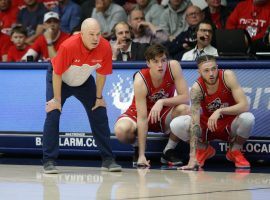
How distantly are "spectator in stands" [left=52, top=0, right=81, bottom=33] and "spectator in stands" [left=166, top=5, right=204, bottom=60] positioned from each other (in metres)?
2.53

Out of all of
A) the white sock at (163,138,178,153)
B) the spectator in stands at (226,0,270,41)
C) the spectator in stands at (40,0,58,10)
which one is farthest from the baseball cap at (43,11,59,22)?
the white sock at (163,138,178,153)

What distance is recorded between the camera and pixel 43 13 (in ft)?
51.7

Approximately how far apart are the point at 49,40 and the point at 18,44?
2.47 feet

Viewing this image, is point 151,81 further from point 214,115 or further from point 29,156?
point 29,156

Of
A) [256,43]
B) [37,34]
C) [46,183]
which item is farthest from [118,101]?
[37,34]

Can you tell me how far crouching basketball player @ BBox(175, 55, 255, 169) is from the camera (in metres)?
10.3

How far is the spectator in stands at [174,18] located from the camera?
13.8 meters

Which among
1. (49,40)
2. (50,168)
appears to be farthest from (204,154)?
(49,40)

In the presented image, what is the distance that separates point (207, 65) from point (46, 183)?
8.72 feet

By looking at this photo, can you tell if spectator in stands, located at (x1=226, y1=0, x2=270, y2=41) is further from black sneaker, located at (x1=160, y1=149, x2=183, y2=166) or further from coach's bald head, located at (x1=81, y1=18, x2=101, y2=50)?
coach's bald head, located at (x1=81, y1=18, x2=101, y2=50)

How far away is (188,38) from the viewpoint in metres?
12.8

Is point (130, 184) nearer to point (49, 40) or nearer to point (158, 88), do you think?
point (158, 88)

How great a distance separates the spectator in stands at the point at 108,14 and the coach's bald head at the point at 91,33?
4.70 m

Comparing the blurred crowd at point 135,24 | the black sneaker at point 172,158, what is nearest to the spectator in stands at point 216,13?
the blurred crowd at point 135,24
